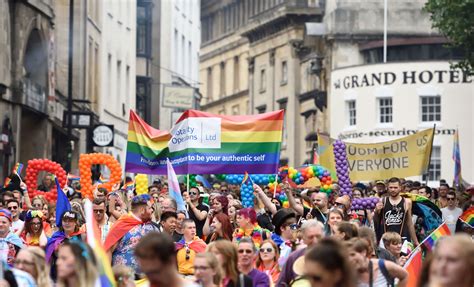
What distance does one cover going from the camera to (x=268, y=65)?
311 ft

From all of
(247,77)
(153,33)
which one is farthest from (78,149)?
(247,77)

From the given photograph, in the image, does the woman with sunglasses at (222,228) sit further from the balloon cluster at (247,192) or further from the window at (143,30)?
the window at (143,30)

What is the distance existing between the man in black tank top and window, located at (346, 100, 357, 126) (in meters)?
49.4

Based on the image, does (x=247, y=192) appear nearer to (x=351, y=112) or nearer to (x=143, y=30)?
(x=143, y=30)

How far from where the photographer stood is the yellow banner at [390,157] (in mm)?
33156

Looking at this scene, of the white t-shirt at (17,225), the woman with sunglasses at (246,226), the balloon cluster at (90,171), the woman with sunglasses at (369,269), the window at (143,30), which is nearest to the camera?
the woman with sunglasses at (369,269)

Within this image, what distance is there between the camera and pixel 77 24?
50719 mm

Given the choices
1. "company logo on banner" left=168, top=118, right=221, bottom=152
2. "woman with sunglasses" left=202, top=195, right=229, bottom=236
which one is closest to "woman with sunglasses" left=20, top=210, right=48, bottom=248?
"woman with sunglasses" left=202, top=195, right=229, bottom=236

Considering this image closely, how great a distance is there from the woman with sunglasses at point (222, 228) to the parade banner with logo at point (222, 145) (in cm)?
535

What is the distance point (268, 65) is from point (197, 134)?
69279 mm

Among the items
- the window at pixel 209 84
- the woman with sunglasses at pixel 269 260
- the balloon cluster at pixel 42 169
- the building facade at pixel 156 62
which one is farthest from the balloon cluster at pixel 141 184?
the window at pixel 209 84

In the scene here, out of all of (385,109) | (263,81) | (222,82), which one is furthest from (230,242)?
(222,82)

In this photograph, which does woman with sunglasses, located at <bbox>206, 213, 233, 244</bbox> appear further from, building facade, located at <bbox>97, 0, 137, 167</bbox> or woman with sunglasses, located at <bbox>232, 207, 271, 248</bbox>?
building facade, located at <bbox>97, 0, 137, 167</bbox>

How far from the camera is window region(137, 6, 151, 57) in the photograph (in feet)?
229
